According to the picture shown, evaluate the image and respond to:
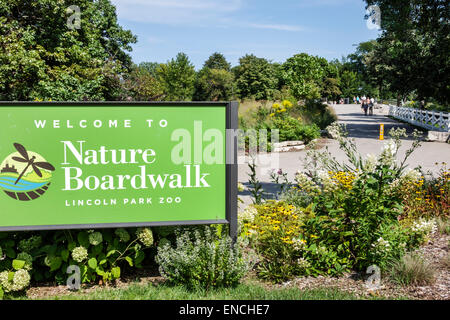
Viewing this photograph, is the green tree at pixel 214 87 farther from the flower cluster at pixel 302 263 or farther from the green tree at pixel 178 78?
the flower cluster at pixel 302 263

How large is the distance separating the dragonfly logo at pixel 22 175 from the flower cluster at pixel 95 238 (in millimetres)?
610

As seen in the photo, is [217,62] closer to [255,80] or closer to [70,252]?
[255,80]

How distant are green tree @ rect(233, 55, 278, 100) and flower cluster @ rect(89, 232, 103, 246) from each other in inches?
2532

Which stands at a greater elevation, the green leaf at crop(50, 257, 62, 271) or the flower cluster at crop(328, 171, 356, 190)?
the flower cluster at crop(328, 171, 356, 190)

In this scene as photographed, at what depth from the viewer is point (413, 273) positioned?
13.9 feet

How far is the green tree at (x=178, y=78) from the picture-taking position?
178ft

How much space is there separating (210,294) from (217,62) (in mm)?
89633

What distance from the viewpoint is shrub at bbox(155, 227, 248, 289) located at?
4.07m

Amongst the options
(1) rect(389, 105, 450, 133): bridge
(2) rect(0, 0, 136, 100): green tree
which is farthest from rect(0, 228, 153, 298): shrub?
(1) rect(389, 105, 450, 133): bridge

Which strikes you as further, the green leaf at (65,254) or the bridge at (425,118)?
the bridge at (425,118)

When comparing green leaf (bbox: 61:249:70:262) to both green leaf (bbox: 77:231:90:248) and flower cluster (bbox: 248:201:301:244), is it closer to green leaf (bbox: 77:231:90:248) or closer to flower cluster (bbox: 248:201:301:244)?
green leaf (bbox: 77:231:90:248)

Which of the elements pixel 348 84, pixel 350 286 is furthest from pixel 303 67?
pixel 350 286

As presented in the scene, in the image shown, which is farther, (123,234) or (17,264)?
(123,234)

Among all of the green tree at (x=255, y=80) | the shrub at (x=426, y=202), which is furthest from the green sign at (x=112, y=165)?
the green tree at (x=255, y=80)
